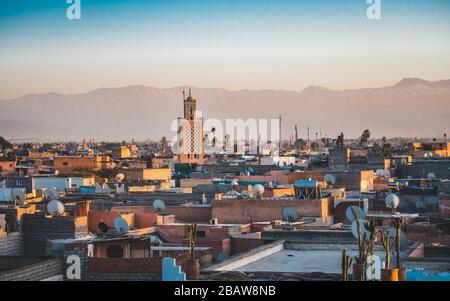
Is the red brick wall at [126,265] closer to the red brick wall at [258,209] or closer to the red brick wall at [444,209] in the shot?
the red brick wall at [258,209]

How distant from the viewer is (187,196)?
1834cm

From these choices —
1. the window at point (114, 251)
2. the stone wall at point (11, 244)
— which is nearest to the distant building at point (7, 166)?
the stone wall at point (11, 244)

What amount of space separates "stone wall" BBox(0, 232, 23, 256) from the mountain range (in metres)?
15.5

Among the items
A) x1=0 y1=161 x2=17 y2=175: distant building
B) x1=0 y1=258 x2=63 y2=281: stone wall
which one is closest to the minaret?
x1=0 y1=161 x2=17 y2=175: distant building

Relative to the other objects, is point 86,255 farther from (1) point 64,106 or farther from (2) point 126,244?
(1) point 64,106

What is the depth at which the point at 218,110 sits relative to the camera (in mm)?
34312

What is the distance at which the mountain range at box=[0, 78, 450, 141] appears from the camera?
31.6 meters

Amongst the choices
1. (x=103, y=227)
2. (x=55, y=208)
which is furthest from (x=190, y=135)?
(x=55, y=208)

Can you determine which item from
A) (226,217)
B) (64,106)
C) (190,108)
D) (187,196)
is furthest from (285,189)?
(64,106)

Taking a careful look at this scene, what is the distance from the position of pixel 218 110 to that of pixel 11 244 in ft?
75.1

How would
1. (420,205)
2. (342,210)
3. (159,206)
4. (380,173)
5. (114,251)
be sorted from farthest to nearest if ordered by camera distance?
(380,173), (420,205), (342,210), (159,206), (114,251)

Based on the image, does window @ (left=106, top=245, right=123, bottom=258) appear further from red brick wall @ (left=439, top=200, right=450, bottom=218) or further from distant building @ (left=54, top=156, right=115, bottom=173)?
distant building @ (left=54, top=156, right=115, bottom=173)

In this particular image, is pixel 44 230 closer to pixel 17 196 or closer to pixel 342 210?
pixel 17 196
